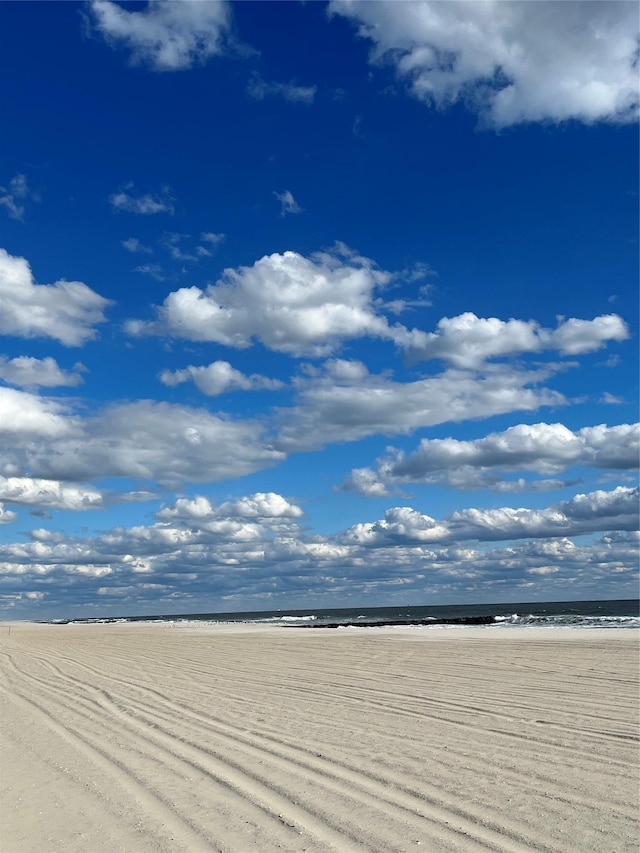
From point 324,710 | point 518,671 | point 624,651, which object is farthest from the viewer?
point 624,651

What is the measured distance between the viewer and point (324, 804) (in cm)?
612

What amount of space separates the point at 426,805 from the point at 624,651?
17601 millimetres

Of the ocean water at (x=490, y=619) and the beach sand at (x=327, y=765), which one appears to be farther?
the ocean water at (x=490, y=619)

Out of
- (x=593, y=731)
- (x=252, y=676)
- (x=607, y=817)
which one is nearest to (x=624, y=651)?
(x=252, y=676)

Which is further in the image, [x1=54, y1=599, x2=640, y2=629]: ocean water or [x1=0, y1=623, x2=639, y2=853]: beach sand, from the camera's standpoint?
[x1=54, y1=599, x2=640, y2=629]: ocean water

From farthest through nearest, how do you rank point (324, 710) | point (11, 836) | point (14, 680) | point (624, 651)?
point (624, 651) → point (14, 680) → point (324, 710) → point (11, 836)

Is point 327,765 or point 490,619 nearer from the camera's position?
point 327,765

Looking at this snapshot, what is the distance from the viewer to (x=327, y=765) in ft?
24.4

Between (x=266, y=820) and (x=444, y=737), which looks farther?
(x=444, y=737)

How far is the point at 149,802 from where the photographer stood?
627cm

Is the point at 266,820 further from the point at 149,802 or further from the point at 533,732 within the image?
the point at 533,732

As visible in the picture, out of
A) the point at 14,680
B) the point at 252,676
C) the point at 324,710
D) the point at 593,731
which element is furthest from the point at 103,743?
the point at 14,680

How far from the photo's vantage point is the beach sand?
5.46 metres

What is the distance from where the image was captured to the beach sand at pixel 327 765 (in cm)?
546
